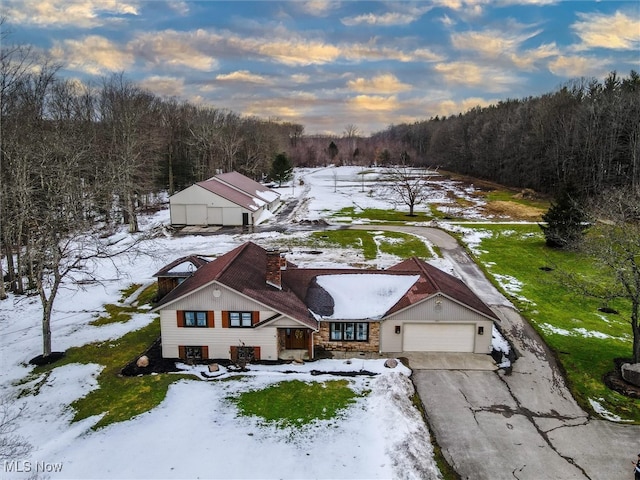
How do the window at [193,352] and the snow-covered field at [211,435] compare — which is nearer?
the snow-covered field at [211,435]

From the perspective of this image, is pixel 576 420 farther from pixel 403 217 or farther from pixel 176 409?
pixel 403 217

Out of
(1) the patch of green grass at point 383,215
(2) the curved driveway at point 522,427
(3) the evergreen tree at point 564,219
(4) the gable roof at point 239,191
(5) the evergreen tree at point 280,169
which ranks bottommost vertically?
(2) the curved driveway at point 522,427

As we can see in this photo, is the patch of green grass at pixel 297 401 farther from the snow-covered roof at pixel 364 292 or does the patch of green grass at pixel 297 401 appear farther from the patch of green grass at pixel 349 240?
the patch of green grass at pixel 349 240

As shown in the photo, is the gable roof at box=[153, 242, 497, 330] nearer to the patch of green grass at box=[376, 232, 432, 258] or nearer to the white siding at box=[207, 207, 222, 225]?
the patch of green grass at box=[376, 232, 432, 258]

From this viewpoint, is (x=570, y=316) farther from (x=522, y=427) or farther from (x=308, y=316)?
(x=308, y=316)

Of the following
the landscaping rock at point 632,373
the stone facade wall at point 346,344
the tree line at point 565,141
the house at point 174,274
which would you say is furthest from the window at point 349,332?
the tree line at point 565,141

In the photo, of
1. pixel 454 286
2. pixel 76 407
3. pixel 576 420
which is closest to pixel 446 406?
pixel 576 420
